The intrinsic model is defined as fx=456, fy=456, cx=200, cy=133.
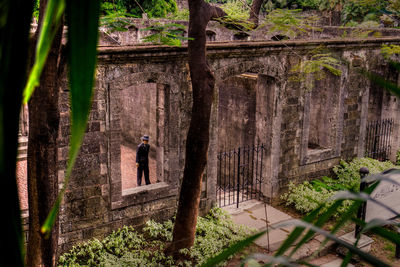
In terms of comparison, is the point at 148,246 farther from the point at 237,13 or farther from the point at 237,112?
the point at 237,13

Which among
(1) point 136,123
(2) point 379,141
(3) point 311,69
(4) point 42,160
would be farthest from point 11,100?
(2) point 379,141

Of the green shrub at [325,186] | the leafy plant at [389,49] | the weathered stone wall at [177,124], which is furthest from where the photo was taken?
the leafy plant at [389,49]

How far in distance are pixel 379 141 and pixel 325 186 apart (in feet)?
13.2

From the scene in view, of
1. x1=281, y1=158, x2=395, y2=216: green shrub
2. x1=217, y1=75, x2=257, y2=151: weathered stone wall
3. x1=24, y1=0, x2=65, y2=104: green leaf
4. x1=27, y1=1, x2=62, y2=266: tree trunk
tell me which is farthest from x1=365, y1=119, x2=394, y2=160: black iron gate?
x1=24, y1=0, x2=65, y2=104: green leaf

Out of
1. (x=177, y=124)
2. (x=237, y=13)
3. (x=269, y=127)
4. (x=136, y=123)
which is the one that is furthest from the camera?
(x=237, y=13)

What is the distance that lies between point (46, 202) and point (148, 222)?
3494mm

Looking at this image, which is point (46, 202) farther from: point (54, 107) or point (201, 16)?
point (201, 16)

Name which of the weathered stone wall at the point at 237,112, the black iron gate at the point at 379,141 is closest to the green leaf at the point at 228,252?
the weathered stone wall at the point at 237,112

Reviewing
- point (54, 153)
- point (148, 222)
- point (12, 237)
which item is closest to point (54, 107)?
point (54, 153)

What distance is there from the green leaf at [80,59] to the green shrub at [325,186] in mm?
9610

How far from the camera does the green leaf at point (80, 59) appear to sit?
1.67 feet

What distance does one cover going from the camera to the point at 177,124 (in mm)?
9016

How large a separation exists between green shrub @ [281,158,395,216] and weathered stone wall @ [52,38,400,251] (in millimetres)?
251

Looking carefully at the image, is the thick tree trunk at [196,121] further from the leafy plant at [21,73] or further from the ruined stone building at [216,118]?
the leafy plant at [21,73]
